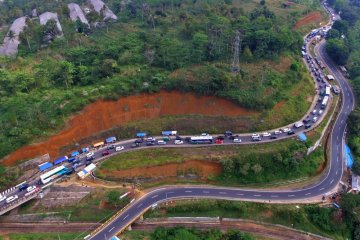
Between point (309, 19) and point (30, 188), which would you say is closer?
point (30, 188)

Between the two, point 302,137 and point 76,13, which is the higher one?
point 76,13

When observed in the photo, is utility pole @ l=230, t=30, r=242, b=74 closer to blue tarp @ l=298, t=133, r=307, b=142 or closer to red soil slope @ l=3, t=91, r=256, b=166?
red soil slope @ l=3, t=91, r=256, b=166

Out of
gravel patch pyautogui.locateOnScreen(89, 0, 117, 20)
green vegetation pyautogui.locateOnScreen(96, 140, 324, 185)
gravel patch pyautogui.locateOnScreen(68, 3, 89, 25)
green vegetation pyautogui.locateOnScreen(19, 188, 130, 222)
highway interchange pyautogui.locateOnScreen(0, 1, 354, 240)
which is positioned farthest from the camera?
gravel patch pyautogui.locateOnScreen(68, 3, 89, 25)

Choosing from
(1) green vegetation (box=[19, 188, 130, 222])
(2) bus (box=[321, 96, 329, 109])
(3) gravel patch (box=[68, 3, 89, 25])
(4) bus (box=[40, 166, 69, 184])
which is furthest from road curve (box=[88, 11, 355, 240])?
(3) gravel patch (box=[68, 3, 89, 25])

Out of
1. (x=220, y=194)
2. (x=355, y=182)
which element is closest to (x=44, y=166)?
(x=220, y=194)

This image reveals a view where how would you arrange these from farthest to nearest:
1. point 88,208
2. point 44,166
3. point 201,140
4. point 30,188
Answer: point 201,140 < point 44,166 < point 88,208 < point 30,188

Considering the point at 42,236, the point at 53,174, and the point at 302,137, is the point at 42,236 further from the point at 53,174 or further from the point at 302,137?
the point at 302,137
